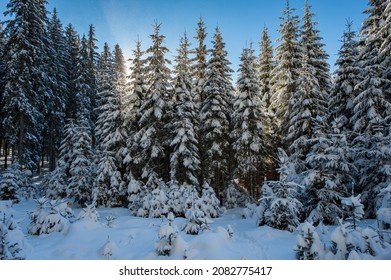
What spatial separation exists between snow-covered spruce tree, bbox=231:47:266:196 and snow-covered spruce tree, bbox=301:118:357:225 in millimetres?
8013

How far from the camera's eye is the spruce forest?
14469mm

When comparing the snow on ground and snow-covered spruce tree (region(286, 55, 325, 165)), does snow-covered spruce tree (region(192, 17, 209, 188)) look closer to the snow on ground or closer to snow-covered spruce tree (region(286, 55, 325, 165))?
snow-covered spruce tree (region(286, 55, 325, 165))

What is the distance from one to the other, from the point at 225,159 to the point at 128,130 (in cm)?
905

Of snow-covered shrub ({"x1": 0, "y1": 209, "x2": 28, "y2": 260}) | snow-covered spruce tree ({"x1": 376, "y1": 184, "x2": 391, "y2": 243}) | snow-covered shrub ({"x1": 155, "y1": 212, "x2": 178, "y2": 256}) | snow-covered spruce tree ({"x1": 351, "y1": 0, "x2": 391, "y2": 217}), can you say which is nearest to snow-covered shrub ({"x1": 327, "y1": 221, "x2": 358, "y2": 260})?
snow-covered spruce tree ({"x1": 376, "y1": 184, "x2": 391, "y2": 243})

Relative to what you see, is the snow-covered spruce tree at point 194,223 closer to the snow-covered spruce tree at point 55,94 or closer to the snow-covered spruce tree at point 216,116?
the snow-covered spruce tree at point 216,116

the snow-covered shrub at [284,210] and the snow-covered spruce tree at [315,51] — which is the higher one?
the snow-covered spruce tree at [315,51]

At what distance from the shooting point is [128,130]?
23.5 m

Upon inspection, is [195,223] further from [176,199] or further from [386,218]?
[386,218]

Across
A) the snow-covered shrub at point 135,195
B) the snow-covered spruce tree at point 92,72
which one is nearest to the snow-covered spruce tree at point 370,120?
the snow-covered shrub at point 135,195

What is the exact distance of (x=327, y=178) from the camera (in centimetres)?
1380

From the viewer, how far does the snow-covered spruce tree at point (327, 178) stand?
13.6 meters

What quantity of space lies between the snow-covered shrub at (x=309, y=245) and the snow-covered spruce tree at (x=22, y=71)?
24009 millimetres

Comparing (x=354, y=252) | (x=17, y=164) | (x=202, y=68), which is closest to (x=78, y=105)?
(x=17, y=164)

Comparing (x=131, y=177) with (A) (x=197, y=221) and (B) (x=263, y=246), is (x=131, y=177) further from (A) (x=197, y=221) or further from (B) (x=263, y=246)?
(B) (x=263, y=246)
